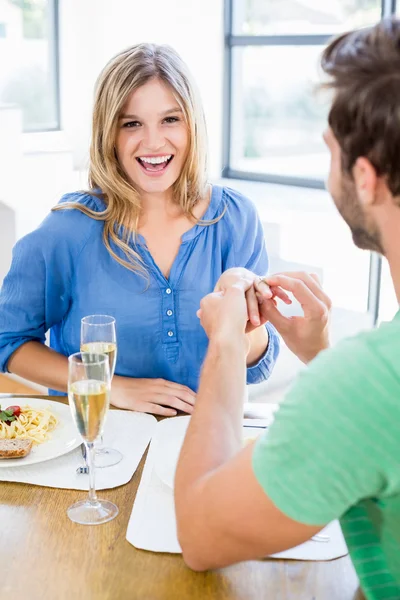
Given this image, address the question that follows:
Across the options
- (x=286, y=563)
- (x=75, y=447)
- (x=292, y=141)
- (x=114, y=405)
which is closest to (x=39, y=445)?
(x=75, y=447)

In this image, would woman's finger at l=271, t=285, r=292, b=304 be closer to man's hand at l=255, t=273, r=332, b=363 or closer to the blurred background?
man's hand at l=255, t=273, r=332, b=363

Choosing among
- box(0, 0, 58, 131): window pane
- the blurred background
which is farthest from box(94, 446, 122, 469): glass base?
box(0, 0, 58, 131): window pane

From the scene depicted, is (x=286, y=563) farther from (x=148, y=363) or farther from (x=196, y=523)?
(x=148, y=363)

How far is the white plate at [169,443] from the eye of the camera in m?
1.33

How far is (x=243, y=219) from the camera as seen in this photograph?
213 centimetres

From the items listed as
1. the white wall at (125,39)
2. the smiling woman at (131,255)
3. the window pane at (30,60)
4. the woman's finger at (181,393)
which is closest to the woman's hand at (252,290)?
the woman's finger at (181,393)

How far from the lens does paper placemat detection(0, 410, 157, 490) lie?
1.36m

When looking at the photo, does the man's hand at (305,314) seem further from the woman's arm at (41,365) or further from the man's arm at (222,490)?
the woman's arm at (41,365)

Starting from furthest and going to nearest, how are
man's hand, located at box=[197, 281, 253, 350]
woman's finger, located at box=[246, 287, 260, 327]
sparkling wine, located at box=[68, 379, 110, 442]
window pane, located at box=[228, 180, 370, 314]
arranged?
window pane, located at box=[228, 180, 370, 314], woman's finger, located at box=[246, 287, 260, 327], man's hand, located at box=[197, 281, 253, 350], sparkling wine, located at box=[68, 379, 110, 442]

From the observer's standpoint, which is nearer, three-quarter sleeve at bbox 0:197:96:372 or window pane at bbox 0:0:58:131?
three-quarter sleeve at bbox 0:197:96:372

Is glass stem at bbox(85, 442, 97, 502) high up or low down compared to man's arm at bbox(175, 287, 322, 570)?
down

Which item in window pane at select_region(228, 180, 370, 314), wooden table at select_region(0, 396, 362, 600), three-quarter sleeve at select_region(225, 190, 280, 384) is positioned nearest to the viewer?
wooden table at select_region(0, 396, 362, 600)

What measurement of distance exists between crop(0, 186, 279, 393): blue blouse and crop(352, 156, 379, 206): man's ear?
1.00 m

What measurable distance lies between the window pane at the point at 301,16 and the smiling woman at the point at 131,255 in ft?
10.1
